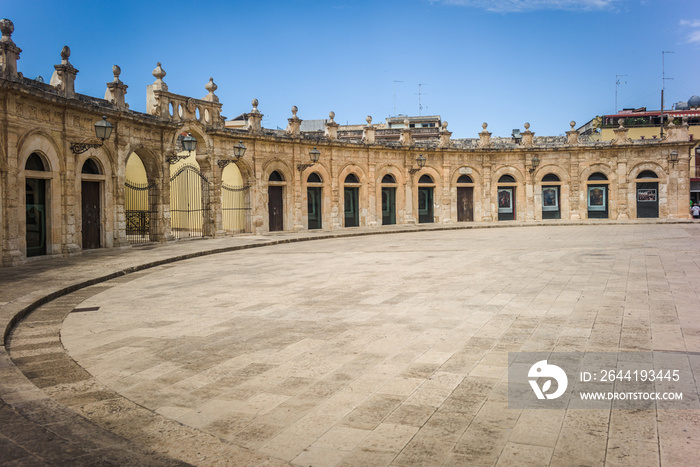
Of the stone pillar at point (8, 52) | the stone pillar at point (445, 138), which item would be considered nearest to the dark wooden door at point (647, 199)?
the stone pillar at point (445, 138)

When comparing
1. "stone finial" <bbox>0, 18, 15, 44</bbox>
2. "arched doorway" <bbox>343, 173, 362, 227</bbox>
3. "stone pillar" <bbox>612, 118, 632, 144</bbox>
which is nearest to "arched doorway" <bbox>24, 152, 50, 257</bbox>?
"stone finial" <bbox>0, 18, 15, 44</bbox>

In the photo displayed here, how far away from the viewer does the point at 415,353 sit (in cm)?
568

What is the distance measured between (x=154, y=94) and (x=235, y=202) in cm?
728

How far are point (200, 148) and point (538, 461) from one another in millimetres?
21959

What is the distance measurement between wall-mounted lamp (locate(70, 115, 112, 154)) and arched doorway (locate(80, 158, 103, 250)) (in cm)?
95

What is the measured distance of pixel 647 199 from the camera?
3509cm

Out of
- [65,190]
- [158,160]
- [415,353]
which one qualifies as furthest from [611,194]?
[415,353]

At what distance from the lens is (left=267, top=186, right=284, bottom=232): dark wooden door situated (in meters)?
27.7

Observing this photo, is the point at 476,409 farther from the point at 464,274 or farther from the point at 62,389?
the point at 464,274

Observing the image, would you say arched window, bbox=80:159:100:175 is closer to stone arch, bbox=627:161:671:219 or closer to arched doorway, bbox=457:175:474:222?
arched doorway, bbox=457:175:474:222

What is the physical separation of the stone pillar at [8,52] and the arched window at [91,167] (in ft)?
13.9

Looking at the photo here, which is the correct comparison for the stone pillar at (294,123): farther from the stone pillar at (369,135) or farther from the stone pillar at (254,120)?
the stone pillar at (369,135)

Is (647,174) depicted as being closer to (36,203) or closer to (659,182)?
(659,182)

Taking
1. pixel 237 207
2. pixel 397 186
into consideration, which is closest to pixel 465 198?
pixel 397 186
